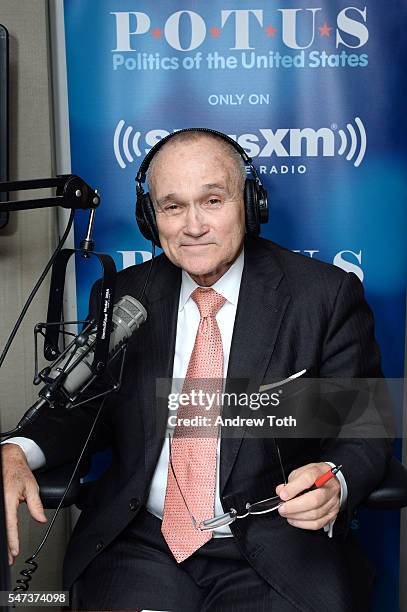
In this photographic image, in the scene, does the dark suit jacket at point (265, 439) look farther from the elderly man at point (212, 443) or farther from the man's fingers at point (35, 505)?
the man's fingers at point (35, 505)

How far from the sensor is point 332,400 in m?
1.53

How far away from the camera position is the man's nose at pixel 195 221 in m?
1.49

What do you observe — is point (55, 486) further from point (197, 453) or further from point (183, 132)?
A: point (183, 132)

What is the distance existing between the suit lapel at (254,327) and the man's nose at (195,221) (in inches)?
5.9

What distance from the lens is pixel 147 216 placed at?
5.12ft

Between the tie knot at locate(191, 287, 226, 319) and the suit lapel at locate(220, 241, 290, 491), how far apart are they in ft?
0.17

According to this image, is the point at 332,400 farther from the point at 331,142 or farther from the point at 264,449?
the point at 331,142

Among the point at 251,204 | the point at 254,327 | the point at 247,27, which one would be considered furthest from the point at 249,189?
the point at 247,27

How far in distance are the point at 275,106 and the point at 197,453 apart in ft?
3.11

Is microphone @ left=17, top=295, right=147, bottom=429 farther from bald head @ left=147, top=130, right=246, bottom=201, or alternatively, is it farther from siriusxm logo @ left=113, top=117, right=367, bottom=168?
siriusxm logo @ left=113, top=117, right=367, bottom=168

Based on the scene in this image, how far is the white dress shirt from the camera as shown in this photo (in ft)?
4.84

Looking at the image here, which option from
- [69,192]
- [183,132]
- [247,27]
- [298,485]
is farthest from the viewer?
[247,27]

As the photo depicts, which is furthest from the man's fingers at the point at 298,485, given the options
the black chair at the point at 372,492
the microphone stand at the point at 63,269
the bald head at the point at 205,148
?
the bald head at the point at 205,148

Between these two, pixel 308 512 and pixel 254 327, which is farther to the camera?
pixel 254 327
